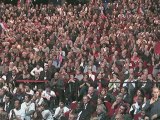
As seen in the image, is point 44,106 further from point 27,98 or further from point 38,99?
point 38,99

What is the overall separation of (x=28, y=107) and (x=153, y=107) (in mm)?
4375

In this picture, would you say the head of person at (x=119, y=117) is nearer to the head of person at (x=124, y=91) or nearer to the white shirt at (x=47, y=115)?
the head of person at (x=124, y=91)

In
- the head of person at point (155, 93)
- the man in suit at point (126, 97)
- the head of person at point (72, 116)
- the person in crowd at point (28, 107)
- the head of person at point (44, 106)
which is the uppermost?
the head of person at point (155, 93)

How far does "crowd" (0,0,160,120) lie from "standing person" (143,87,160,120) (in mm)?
29

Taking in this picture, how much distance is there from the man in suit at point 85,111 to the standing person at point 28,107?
72.8 inches

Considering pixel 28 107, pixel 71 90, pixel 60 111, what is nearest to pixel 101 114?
pixel 60 111

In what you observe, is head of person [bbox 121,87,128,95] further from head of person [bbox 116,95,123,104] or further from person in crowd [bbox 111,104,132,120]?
person in crowd [bbox 111,104,132,120]

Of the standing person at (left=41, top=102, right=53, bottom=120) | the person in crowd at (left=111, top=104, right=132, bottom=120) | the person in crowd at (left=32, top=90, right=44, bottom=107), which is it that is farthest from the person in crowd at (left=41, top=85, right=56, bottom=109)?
the person in crowd at (left=111, top=104, right=132, bottom=120)

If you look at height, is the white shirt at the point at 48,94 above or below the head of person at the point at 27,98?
below

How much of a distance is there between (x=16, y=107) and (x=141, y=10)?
14715 millimetres

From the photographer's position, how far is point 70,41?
27.2m

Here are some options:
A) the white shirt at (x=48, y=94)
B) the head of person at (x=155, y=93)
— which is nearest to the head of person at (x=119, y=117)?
the head of person at (x=155, y=93)

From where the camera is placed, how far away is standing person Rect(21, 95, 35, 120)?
19953 millimetres

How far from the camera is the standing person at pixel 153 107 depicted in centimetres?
1786
